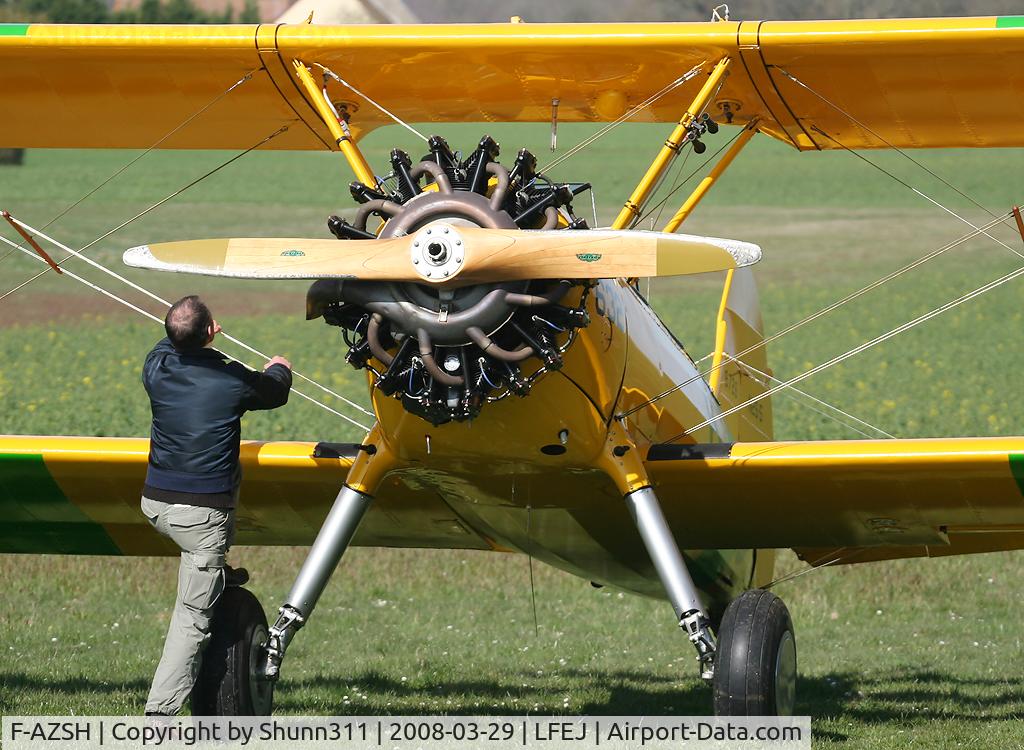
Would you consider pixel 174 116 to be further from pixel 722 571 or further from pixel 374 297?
pixel 722 571

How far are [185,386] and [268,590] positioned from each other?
555cm

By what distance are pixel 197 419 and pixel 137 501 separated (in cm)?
177

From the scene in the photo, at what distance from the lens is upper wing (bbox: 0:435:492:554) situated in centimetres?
729

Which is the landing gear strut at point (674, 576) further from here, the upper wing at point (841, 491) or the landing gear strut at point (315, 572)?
the landing gear strut at point (315, 572)

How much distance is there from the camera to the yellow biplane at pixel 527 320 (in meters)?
5.80

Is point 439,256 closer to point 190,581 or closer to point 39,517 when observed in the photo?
point 190,581

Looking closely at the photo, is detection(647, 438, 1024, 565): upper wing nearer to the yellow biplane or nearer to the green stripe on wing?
the yellow biplane

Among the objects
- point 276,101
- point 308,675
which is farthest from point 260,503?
point 276,101

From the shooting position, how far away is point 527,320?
18.9 feet

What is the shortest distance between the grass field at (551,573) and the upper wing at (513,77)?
2925 millimetres

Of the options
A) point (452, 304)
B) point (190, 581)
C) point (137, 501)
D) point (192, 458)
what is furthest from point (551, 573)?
point (452, 304)

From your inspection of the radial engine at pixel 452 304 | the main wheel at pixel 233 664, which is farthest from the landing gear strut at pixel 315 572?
the radial engine at pixel 452 304

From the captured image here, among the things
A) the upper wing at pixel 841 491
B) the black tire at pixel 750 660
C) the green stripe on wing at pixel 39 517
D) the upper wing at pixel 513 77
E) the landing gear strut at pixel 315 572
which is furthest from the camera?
the green stripe on wing at pixel 39 517

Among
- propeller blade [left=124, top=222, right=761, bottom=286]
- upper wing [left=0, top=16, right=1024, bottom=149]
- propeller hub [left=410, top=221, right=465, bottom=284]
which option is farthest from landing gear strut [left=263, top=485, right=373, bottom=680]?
upper wing [left=0, top=16, right=1024, bottom=149]
